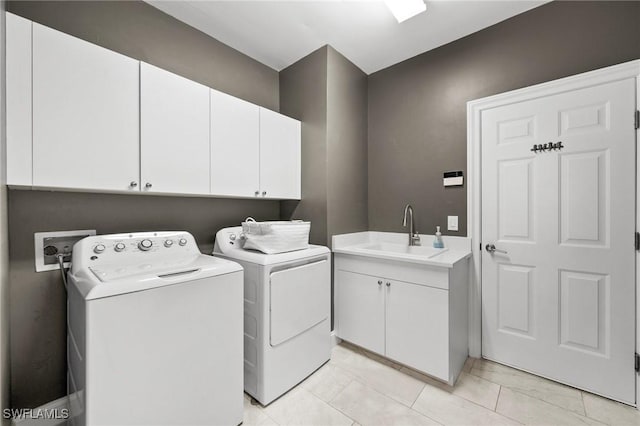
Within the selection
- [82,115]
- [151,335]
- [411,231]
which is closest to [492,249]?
[411,231]

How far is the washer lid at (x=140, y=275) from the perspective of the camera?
1.05 meters

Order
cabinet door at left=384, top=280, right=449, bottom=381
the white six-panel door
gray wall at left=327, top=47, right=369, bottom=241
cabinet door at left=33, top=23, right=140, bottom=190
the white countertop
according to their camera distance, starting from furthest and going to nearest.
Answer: gray wall at left=327, top=47, right=369, bottom=241 → the white countertop → cabinet door at left=384, top=280, right=449, bottom=381 → the white six-panel door → cabinet door at left=33, top=23, right=140, bottom=190

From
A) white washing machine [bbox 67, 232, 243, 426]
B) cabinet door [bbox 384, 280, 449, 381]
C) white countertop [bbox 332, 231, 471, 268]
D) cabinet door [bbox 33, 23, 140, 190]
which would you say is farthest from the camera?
white countertop [bbox 332, 231, 471, 268]

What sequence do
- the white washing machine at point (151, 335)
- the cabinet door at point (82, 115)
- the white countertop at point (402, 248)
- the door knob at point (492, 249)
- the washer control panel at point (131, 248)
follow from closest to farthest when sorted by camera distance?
the white washing machine at point (151, 335)
the cabinet door at point (82, 115)
the washer control panel at point (131, 248)
the white countertop at point (402, 248)
the door knob at point (492, 249)

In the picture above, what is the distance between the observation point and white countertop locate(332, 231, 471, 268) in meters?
1.83

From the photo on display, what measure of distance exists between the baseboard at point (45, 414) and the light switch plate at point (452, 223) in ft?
9.19

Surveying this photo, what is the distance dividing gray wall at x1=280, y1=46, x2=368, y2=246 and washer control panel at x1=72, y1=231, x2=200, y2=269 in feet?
3.50

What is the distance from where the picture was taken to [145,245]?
4.85 ft

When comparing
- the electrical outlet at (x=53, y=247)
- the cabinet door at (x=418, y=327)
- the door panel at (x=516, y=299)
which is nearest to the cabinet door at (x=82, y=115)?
the electrical outlet at (x=53, y=247)

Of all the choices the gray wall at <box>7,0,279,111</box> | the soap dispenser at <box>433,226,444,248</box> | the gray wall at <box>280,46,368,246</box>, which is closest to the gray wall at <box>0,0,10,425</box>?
the gray wall at <box>7,0,279,111</box>

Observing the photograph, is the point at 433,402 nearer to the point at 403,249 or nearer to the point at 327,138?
the point at 403,249

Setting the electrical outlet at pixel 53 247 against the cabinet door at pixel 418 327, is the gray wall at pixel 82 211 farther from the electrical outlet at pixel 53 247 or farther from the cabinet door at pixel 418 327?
the cabinet door at pixel 418 327

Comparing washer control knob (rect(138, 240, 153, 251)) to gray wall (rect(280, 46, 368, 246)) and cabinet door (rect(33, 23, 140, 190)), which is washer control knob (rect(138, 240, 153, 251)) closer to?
cabinet door (rect(33, 23, 140, 190))

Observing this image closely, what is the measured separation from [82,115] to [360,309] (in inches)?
84.7
